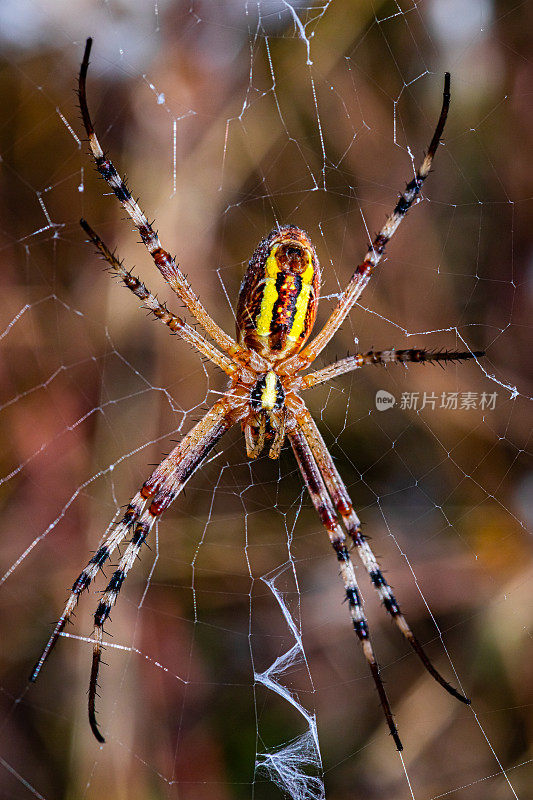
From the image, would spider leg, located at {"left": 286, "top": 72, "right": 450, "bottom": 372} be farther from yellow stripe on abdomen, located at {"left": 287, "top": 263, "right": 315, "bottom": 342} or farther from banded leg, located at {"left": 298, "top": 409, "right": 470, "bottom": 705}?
banded leg, located at {"left": 298, "top": 409, "right": 470, "bottom": 705}

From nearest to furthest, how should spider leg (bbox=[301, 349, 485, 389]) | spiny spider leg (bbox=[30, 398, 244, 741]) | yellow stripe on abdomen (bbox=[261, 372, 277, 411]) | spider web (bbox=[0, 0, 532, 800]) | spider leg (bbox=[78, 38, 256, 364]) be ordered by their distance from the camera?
spider leg (bbox=[301, 349, 485, 389]), spider leg (bbox=[78, 38, 256, 364]), spiny spider leg (bbox=[30, 398, 244, 741]), yellow stripe on abdomen (bbox=[261, 372, 277, 411]), spider web (bbox=[0, 0, 532, 800])

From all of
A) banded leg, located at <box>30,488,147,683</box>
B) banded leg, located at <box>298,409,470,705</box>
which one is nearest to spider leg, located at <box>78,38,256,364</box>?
banded leg, located at <box>298,409,470,705</box>

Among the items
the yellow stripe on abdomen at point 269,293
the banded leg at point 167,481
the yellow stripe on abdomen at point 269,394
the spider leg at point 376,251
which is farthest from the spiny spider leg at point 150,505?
the spider leg at point 376,251

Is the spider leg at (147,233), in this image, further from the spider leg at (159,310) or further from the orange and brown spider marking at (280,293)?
the orange and brown spider marking at (280,293)

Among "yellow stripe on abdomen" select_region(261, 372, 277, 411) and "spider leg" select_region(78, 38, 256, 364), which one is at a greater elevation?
"spider leg" select_region(78, 38, 256, 364)

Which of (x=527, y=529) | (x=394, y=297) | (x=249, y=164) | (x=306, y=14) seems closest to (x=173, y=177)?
(x=249, y=164)

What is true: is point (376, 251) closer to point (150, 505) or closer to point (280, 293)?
point (280, 293)
